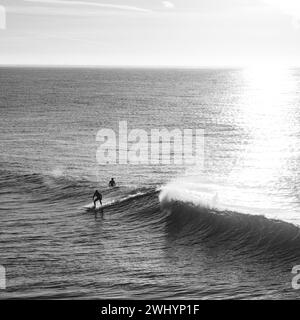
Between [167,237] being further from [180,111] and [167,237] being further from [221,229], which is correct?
[180,111]

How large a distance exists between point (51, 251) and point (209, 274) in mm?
7237

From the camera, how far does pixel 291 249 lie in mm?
27531

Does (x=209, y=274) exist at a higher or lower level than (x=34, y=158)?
lower

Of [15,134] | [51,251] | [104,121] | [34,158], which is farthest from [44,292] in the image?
[104,121]

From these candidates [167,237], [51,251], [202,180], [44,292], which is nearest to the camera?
[44,292]

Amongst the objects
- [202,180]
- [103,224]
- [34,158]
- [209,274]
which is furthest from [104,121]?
[209,274]

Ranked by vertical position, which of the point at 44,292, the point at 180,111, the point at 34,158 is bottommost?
the point at 44,292

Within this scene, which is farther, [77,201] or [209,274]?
[77,201]

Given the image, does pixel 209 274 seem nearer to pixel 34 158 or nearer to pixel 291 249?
pixel 291 249

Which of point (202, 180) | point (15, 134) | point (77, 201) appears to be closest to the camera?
point (77, 201)

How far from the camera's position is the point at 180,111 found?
125625mm

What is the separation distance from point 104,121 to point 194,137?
28532mm

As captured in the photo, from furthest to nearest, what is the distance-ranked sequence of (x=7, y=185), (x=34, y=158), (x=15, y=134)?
(x=15, y=134) → (x=34, y=158) → (x=7, y=185)

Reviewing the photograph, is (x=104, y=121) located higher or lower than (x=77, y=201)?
higher
